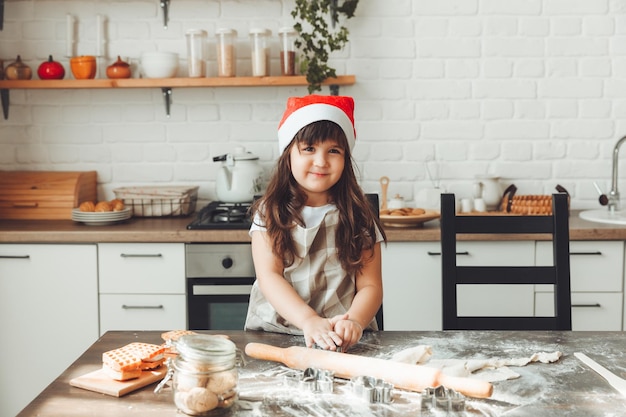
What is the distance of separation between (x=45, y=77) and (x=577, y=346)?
267 cm

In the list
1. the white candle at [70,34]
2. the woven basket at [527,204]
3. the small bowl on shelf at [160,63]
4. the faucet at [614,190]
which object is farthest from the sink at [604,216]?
the white candle at [70,34]

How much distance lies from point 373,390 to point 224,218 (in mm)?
1871

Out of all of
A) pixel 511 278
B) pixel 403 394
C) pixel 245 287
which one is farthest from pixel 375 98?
pixel 403 394

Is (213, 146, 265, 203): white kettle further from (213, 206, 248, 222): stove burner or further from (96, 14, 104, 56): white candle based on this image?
(96, 14, 104, 56): white candle

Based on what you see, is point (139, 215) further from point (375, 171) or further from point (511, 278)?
point (511, 278)

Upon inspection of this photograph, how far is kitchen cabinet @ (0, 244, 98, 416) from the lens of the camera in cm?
307

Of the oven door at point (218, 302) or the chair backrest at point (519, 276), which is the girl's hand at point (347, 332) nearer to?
the chair backrest at point (519, 276)

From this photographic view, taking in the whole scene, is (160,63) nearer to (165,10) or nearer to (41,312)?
(165,10)

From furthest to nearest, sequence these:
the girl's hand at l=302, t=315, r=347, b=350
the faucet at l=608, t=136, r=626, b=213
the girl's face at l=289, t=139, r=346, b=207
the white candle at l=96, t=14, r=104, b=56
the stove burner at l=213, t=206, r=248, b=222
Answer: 1. the white candle at l=96, t=14, r=104, b=56
2. the faucet at l=608, t=136, r=626, b=213
3. the stove burner at l=213, t=206, r=248, b=222
4. the girl's face at l=289, t=139, r=346, b=207
5. the girl's hand at l=302, t=315, r=347, b=350

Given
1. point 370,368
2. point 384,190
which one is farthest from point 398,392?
point 384,190

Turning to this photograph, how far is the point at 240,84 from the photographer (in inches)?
132

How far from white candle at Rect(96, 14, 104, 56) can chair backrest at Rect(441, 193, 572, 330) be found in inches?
81.8

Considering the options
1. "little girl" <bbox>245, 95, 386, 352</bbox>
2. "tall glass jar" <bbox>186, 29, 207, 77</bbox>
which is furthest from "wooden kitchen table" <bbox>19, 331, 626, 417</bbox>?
"tall glass jar" <bbox>186, 29, 207, 77</bbox>

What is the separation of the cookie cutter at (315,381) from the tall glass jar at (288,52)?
2.19 meters
